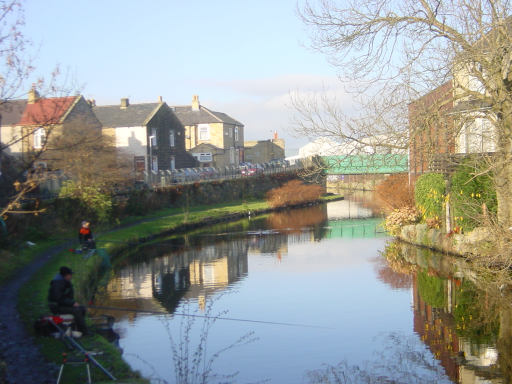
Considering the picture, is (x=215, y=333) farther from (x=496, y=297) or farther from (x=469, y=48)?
(x=469, y=48)

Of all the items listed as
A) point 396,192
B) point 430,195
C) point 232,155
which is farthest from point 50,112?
point 232,155

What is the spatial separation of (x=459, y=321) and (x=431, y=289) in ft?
13.2

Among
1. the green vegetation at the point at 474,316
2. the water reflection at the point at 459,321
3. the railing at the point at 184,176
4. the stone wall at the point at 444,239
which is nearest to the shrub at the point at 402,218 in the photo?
the stone wall at the point at 444,239

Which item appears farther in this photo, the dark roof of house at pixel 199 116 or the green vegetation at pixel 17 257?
the dark roof of house at pixel 199 116

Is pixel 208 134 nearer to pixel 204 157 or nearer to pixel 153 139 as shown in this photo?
pixel 204 157

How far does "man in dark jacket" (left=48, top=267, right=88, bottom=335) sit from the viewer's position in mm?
11797

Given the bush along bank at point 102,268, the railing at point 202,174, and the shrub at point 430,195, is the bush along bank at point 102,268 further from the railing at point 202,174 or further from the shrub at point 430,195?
the shrub at point 430,195

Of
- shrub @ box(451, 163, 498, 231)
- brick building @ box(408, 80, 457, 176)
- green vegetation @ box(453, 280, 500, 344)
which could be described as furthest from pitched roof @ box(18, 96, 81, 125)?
shrub @ box(451, 163, 498, 231)

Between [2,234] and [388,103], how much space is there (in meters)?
14.2

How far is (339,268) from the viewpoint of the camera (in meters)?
25.1

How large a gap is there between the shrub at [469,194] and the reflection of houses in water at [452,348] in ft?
17.6

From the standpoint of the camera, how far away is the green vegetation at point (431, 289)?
18.3 m

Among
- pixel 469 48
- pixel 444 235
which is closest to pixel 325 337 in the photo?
pixel 469 48

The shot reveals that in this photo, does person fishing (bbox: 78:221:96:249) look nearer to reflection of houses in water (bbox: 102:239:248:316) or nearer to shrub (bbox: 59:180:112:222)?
reflection of houses in water (bbox: 102:239:248:316)
